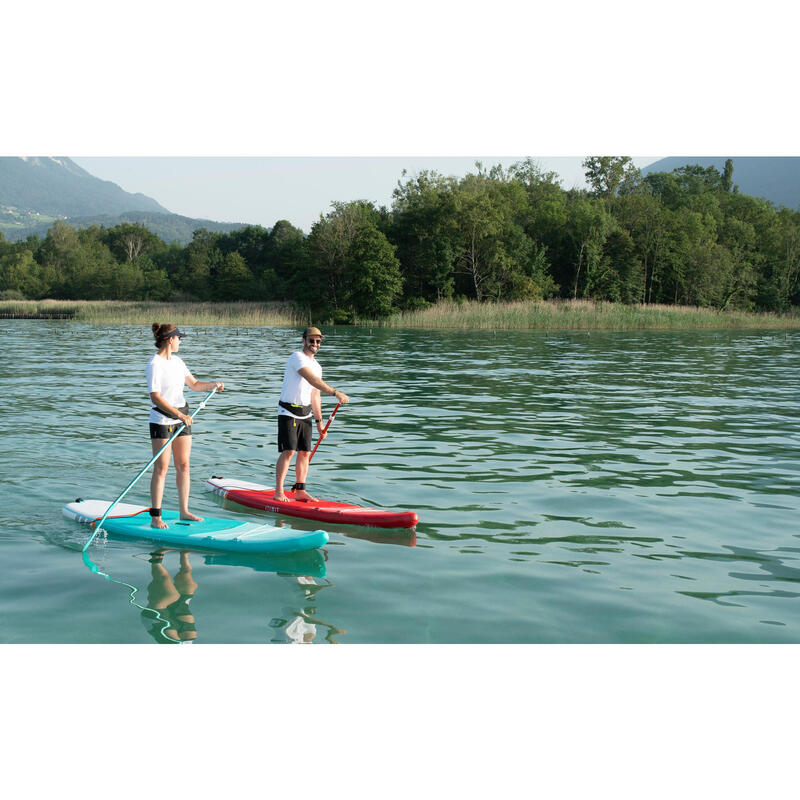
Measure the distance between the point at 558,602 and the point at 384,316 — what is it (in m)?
52.4

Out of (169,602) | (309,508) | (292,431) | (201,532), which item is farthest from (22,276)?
(169,602)

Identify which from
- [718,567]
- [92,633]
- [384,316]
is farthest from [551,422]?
[384,316]

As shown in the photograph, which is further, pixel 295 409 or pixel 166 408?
pixel 295 409

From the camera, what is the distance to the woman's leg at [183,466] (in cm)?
740

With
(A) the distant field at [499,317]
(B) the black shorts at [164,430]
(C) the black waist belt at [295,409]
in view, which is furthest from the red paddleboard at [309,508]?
(A) the distant field at [499,317]

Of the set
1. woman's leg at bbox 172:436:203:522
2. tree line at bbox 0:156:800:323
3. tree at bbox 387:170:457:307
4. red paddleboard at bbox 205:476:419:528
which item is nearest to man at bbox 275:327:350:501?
red paddleboard at bbox 205:476:419:528

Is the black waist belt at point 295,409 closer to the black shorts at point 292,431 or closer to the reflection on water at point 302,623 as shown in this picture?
the black shorts at point 292,431

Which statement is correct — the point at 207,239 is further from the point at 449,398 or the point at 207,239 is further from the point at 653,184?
the point at 449,398

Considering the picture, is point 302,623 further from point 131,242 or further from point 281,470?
point 131,242

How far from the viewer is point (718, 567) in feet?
21.8

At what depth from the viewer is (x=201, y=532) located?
730 centimetres

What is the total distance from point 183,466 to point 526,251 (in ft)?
210

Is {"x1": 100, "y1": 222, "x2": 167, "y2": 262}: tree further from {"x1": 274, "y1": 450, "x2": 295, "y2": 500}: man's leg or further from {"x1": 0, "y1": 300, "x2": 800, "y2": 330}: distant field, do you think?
{"x1": 274, "y1": 450, "x2": 295, "y2": 500}: man's leg

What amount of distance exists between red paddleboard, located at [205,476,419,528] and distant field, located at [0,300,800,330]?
37.4 metres
